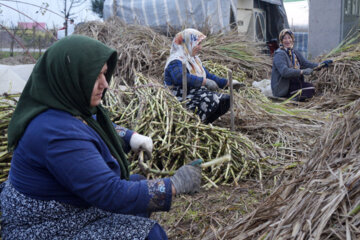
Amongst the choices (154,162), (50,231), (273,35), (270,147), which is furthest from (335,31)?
(50,231)

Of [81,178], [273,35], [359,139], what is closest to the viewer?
[81,178]

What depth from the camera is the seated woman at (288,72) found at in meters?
5.73

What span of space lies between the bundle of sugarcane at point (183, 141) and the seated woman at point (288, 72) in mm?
2572

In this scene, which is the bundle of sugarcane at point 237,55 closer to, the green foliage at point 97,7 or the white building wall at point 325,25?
the white building wall at point 325,25

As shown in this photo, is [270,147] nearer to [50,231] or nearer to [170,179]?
[170,179]

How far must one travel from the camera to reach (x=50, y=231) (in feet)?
4.91

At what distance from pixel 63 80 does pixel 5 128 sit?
1354 millimetres

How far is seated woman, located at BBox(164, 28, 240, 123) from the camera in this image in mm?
4133

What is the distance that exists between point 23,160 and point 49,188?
0.14 meters

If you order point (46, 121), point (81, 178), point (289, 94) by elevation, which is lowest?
point (289, 94)

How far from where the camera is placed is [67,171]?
1.39m

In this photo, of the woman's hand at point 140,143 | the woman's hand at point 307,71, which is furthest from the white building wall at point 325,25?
the woman's hand at point 140,143

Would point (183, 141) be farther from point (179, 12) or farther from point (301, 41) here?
point (301, 41)

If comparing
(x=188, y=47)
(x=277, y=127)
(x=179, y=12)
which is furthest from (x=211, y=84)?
(x=179, y=12)
